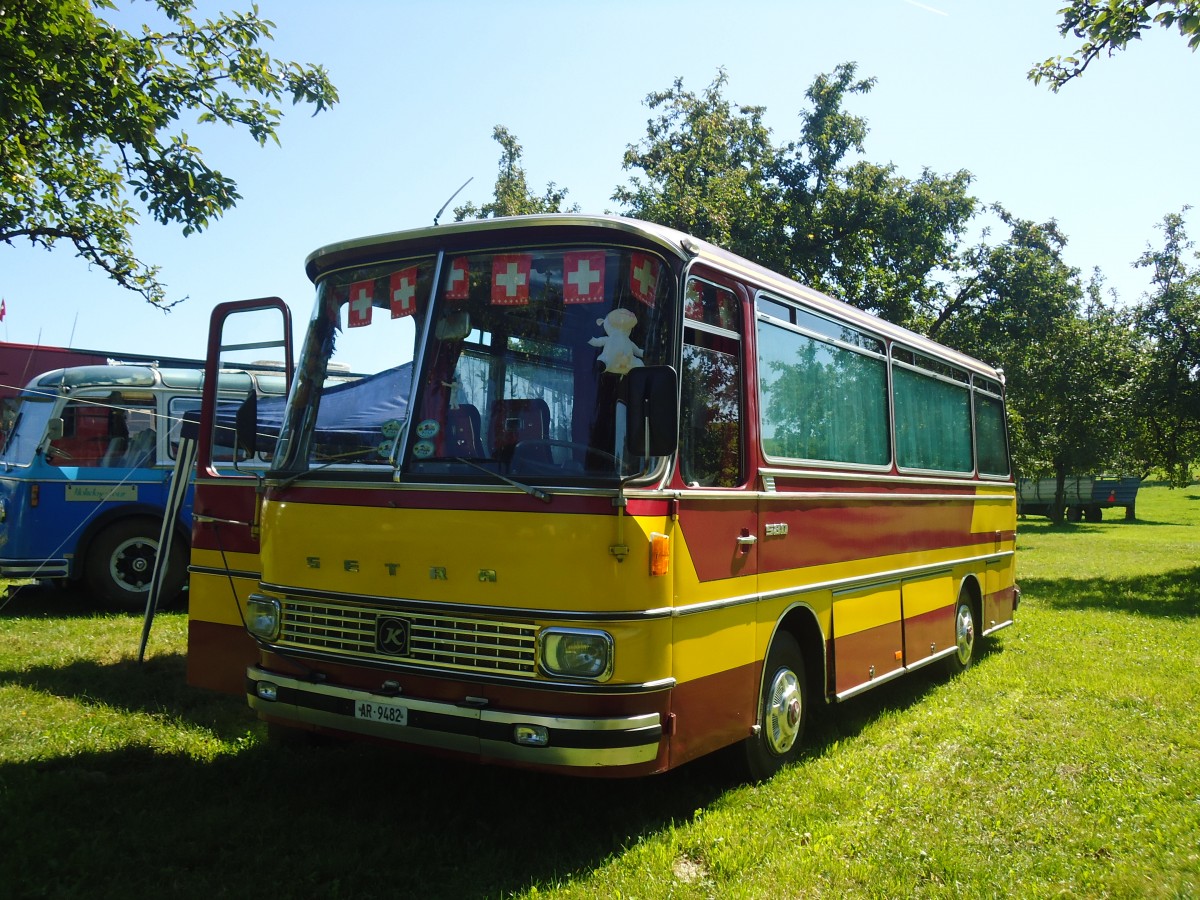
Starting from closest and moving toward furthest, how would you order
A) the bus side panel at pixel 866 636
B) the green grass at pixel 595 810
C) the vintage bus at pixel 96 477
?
1. the green grass at pixel 595 810
2. the bus side panel at pixel 866 636
3. the vintage bus at pixel 96 477

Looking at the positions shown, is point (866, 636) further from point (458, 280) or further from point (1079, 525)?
point (1079, 525)

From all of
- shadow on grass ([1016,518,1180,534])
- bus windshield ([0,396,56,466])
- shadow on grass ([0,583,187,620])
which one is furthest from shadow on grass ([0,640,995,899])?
shadow on grass ([1016,518,1180,534])

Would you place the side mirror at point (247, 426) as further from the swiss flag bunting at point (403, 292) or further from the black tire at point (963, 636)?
the black tire at point (963, 636)

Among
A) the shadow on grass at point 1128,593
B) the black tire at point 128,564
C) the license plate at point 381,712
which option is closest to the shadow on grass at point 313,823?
the license plate at point 381,712

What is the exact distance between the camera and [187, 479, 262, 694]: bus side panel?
6531mm

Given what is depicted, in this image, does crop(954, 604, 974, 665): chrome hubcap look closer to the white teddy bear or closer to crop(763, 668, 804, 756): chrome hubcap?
crop(763, 668, 804, 756): chrome hubcap

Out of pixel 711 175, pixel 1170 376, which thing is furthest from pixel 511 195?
pixel 1170 376

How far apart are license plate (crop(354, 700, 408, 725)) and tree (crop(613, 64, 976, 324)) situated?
21135 mm

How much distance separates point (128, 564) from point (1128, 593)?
52.2 feet

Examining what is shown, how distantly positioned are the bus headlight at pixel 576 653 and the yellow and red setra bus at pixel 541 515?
1 cm

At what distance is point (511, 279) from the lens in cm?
520

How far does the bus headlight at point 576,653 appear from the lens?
15.3 ft

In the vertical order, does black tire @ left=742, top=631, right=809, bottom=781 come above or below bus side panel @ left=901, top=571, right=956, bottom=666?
below

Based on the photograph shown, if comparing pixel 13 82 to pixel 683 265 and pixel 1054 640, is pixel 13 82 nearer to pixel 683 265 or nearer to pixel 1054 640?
pixel 683 265
